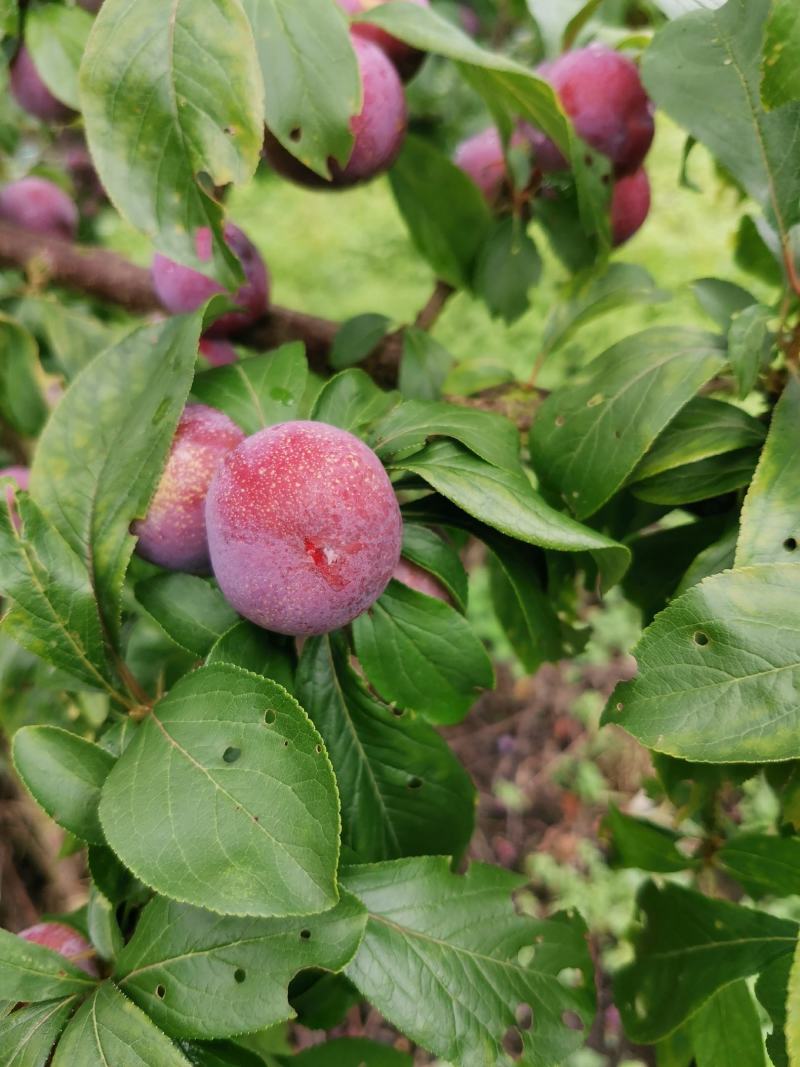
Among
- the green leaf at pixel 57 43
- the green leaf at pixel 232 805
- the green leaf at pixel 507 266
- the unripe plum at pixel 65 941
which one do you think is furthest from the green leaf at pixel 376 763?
the green leaf at pixel 57 43

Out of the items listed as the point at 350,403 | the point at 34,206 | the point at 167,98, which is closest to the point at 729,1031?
the point at 350,403

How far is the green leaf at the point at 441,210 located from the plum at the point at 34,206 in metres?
0.69

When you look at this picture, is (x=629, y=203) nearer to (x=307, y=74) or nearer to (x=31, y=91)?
(x=307, y=74)

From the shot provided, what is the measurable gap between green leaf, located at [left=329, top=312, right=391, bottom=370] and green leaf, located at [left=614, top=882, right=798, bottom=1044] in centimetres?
58

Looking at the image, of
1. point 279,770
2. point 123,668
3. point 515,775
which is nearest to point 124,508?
point 123,668

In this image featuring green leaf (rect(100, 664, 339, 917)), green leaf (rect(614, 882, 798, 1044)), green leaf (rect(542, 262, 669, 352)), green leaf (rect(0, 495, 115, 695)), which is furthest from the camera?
green leaf (rect(542, 262, 669, 352))

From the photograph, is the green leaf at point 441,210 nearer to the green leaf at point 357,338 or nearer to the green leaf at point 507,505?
the green leaf at point 357,338

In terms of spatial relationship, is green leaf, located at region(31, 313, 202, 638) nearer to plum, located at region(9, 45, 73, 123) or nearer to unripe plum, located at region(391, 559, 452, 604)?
unripe plum, located at region(391, 559, 452, 604)

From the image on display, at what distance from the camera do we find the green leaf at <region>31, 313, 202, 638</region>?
0.57 m

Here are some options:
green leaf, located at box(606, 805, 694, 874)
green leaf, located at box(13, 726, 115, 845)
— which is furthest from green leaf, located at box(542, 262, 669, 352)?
green leaf, located at box(13, 726, 115, 845)

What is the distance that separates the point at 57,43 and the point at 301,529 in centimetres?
59

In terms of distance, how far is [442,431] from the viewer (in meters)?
0.57

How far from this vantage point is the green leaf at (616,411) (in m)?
0.59

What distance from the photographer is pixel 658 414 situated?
591mm
